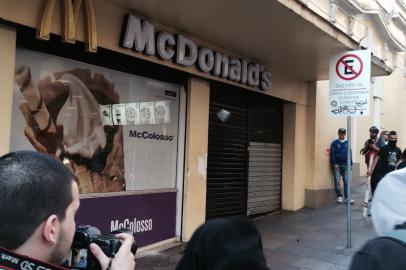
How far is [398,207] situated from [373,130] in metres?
8.60

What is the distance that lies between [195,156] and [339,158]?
493cm

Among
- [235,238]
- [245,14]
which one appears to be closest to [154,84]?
[245,14]

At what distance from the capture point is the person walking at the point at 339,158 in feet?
34.1

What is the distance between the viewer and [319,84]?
10.5 metres

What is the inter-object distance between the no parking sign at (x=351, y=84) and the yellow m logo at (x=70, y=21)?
3.93 meters

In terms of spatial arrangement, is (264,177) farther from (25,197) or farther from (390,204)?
(25,197)

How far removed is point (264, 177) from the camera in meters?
9.38

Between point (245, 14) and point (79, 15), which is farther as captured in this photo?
point (245, 14)

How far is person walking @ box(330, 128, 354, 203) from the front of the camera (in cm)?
1039

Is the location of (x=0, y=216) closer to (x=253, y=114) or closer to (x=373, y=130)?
(x=253, y=114)

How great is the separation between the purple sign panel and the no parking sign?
3.02 meters

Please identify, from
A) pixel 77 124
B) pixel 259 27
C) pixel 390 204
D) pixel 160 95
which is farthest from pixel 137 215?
pixel 390 204

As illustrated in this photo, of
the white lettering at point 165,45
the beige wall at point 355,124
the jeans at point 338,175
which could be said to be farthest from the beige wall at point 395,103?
the white lettering at point 165,45

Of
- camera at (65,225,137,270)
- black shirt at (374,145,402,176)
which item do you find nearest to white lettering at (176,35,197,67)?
A: black shirt at (374,145,402,176)
